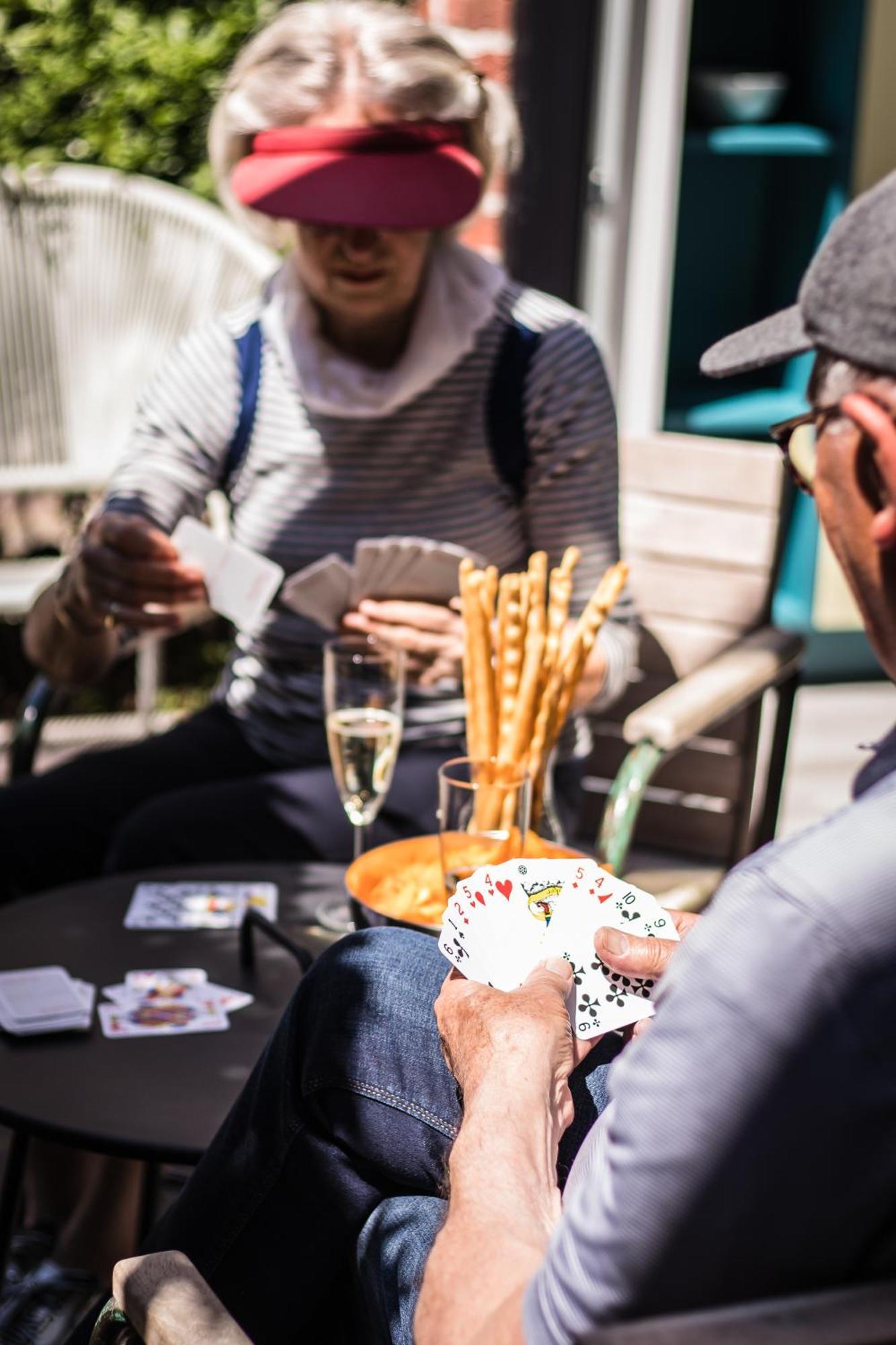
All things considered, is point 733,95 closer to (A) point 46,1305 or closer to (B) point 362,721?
(B) point 362,721

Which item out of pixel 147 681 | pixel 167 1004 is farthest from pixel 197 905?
pixel 147 681

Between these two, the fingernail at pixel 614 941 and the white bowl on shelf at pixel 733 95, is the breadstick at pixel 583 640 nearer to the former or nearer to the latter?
the fingernail at pixel 614 941

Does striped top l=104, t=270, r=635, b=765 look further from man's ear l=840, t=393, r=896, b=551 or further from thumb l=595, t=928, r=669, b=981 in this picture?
man's ear l=840, t=393, r=896, b=551

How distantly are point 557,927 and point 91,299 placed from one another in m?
3.46

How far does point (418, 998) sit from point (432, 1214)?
19 cm

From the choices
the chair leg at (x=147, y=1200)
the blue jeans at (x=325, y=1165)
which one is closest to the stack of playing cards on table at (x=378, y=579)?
the chair leg at (x=147, y=1200)

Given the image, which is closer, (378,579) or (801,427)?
(801,427)

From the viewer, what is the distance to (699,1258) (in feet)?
2.92

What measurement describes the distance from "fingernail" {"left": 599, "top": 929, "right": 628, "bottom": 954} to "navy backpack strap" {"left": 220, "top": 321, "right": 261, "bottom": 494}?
4.87 ft

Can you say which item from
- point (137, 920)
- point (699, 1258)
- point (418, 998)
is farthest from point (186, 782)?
point (699, 1258)

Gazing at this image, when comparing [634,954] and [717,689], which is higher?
[634,954]

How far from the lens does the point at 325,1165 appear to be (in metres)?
1.36

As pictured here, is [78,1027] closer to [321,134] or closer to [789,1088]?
[789,1088]

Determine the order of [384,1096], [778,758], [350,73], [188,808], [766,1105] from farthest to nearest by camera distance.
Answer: [778,758], [350,73], [188,808], [384,1096], [766,1105]
